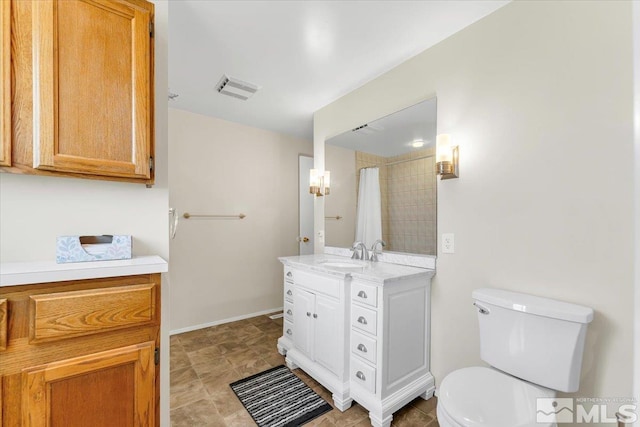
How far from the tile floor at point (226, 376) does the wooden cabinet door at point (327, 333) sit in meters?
0.23

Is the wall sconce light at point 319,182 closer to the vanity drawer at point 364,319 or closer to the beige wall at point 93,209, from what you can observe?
the vanity drawer at point 364,319

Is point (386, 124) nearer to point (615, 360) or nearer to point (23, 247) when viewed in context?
point (615, 360)

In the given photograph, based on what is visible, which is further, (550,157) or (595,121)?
(550,157)

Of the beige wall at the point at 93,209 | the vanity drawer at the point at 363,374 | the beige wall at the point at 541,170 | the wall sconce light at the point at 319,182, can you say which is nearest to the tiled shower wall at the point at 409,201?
the beige wall at the point at 541,170

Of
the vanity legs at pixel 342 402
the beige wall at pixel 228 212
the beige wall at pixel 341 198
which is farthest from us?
the beige wall at pixel 228 212

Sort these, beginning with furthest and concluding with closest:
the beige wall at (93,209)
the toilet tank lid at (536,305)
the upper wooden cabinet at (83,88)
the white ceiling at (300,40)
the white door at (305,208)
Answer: the white door at (305,208)
the white ceiling at (300,40)
the toilet tank lid at (536,305)
the beige wall at (93,209)
the upper wooden cabinet at (83,88)

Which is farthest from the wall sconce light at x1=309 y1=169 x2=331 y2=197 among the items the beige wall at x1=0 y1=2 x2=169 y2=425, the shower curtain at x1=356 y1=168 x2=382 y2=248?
the beige wall at x1=0 y1=2 x2=169 y2=425

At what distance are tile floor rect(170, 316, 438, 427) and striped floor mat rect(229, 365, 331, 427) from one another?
0.16ft

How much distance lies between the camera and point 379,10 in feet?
5.16

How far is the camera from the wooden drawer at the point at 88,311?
2.75ft

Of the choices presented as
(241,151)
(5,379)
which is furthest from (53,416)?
(241,151)

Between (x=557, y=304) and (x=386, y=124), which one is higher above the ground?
(x=386, y=124)

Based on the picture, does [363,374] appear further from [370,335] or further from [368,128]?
[368,128]

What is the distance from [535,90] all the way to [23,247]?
95.3 inches
